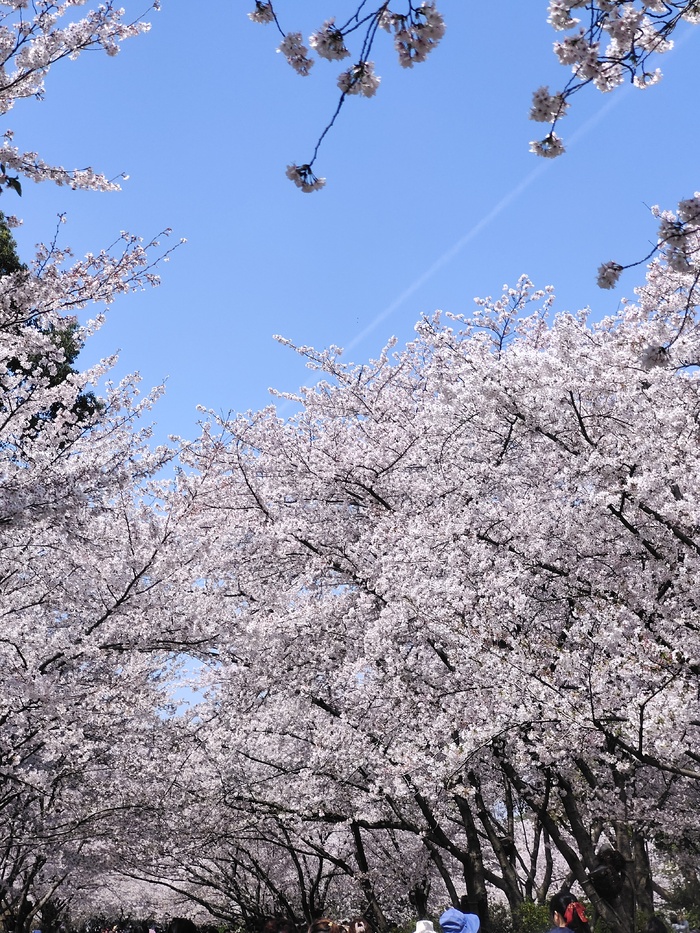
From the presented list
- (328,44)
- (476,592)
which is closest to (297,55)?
(328,44)

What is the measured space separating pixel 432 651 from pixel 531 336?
225 inches

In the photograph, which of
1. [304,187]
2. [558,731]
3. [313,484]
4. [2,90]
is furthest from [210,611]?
[304,187]

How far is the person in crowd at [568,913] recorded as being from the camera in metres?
4.82

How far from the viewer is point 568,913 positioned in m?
4.85

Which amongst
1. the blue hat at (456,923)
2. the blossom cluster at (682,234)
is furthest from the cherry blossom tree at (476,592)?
the blossom cluster at (682,234)

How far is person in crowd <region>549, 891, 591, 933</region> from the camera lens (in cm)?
482

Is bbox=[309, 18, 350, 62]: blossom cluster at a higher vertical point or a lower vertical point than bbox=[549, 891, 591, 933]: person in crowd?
higher

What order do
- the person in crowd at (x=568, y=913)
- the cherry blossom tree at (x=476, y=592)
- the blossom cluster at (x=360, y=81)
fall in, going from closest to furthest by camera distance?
the blossom cluster at (x=360, y=81)
the person in crowd at (x=568, y=913)
the cherry blossom tree at (x=476, y=592)

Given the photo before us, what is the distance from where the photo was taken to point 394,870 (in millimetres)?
15125

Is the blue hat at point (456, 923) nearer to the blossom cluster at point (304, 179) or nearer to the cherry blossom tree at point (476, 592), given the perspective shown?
the cherry blossom tree at point (476, 592)

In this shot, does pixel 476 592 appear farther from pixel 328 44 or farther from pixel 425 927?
pixel 328 44

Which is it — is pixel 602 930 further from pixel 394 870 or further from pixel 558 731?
pixel 558 731

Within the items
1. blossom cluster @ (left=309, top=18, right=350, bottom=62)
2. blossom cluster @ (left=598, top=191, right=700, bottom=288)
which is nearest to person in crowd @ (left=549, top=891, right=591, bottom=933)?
blossom cluster @ (left=598, top=191, right=700, bottom=288)

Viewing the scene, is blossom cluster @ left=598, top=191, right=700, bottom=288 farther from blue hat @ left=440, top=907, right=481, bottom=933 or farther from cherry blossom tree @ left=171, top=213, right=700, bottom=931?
blue hat @ left=440, top=907, right=481, bottom=933
